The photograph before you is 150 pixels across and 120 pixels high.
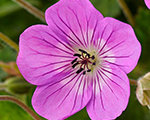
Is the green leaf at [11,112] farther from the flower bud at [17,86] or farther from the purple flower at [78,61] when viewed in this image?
the purple flower at [78,61]

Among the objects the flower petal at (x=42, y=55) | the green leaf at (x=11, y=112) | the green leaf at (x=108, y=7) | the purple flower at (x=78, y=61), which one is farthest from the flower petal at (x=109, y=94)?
the green leaf at (x=108, y=7)

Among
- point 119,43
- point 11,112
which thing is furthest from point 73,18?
point 11,112

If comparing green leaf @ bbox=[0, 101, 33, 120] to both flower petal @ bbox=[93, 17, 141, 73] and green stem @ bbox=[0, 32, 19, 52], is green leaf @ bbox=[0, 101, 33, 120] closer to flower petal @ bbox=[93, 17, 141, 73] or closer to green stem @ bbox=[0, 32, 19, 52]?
green stem @ bbox=[0, 32, 19, 52]

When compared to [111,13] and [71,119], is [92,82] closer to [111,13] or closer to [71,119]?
[71,119]

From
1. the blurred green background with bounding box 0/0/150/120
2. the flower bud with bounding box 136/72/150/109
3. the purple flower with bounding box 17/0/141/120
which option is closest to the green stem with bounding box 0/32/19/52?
the blurred green background with bounding box 0/0/150/120

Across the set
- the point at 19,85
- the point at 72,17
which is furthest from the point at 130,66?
the point at 19,85

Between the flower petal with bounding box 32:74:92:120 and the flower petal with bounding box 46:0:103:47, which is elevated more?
the flower petal with bounding box 46:0:103:47
